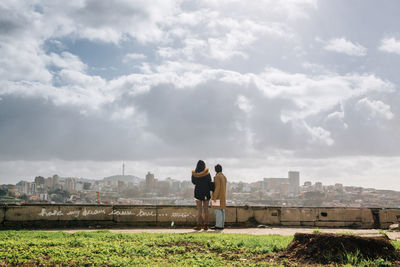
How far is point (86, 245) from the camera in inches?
326

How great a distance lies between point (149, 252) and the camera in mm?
7637

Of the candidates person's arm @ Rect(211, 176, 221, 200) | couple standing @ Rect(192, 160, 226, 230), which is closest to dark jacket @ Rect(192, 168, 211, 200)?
couple standing @ Rect(192, 160, 226, 230)

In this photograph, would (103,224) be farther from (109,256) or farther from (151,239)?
(109,256)

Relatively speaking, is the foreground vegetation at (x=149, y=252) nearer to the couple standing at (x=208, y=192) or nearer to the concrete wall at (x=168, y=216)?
the couple standing at (x=208, y=192)

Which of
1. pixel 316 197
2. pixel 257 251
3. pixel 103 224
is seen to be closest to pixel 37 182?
pixel 316 197

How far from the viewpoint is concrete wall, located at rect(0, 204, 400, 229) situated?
1322cm

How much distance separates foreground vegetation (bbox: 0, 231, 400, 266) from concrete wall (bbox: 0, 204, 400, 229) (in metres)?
3.84

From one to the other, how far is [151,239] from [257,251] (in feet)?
8.87

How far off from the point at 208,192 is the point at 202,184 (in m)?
0.33

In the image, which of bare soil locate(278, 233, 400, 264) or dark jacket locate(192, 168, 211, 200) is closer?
bare soil locate(278, 233, 400, 264)

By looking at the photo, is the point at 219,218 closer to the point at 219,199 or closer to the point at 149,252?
the point at 219,199

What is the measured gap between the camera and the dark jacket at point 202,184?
12.8 metres

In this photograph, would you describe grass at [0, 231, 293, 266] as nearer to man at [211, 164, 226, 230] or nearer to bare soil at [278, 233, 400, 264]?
bare soil at [278, 233, 400, 264]

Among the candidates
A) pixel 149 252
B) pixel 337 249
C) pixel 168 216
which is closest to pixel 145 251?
pixel 149 252
